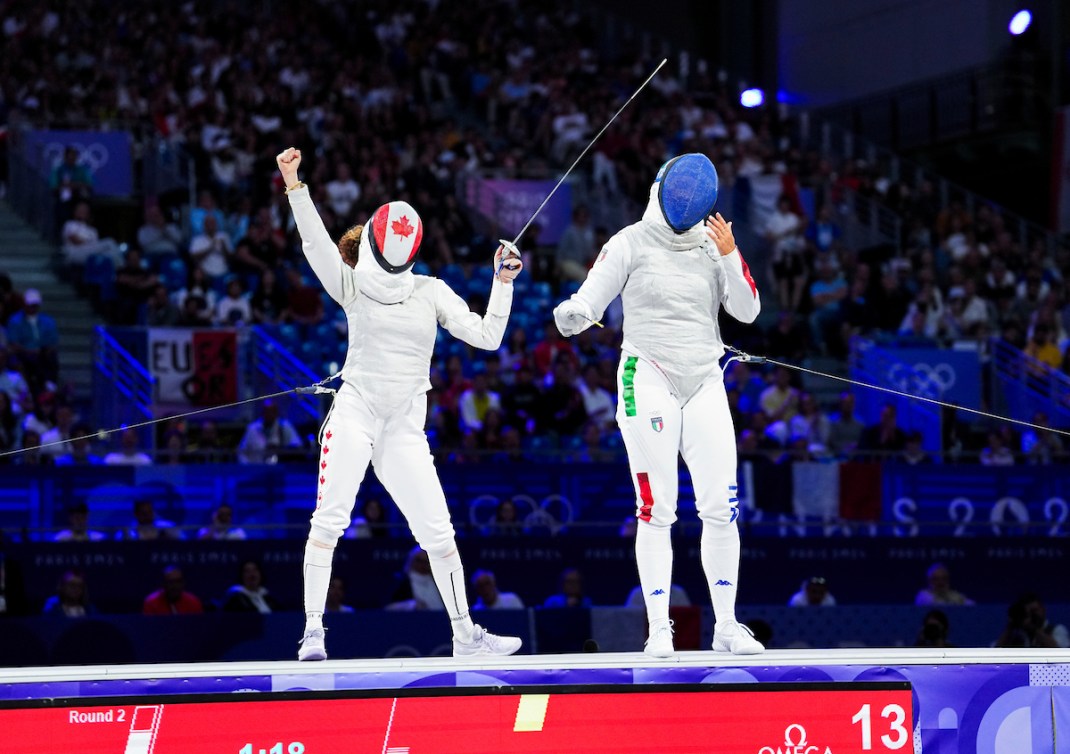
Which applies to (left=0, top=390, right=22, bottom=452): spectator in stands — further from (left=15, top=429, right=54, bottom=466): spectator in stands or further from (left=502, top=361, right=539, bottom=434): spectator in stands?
(left=502, top=361, right=539, bottom=434): spectator in stands

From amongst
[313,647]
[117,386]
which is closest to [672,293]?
[313,647]

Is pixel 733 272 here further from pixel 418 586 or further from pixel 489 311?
pixel 418 586

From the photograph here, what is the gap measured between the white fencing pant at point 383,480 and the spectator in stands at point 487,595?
11.9 ft

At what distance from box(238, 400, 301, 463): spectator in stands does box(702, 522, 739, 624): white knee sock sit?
6.18m

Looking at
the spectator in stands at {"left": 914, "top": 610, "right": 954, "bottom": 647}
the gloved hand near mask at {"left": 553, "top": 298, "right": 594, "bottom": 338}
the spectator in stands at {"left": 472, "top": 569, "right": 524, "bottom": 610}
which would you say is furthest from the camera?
the spectator in stands at {"left": 472, "top": 569, "right": 524, "bottom": 610}

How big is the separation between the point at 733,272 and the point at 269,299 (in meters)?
8.15

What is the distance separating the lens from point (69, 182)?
1598cm

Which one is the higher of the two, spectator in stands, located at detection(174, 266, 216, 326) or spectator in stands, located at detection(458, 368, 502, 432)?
spectator in stands, located at detection(174, 266, 216, 326)

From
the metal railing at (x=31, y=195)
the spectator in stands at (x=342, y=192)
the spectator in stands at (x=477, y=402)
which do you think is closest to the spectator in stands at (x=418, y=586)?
the spectator in stands at (x=477, y=402)

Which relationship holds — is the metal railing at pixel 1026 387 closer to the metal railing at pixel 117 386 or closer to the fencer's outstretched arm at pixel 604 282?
the metal railing at pixel 117 386

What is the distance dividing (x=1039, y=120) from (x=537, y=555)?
13410mm

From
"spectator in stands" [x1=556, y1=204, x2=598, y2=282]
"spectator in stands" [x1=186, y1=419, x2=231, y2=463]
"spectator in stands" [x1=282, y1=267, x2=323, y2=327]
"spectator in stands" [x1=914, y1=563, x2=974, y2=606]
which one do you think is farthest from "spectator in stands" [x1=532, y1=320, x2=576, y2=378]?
"spectator in stands" [x1=914, y1=563, x2=974, y2=606]

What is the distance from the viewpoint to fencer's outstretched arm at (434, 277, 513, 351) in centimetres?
736

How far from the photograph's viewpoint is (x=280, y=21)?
20656 millimetres
